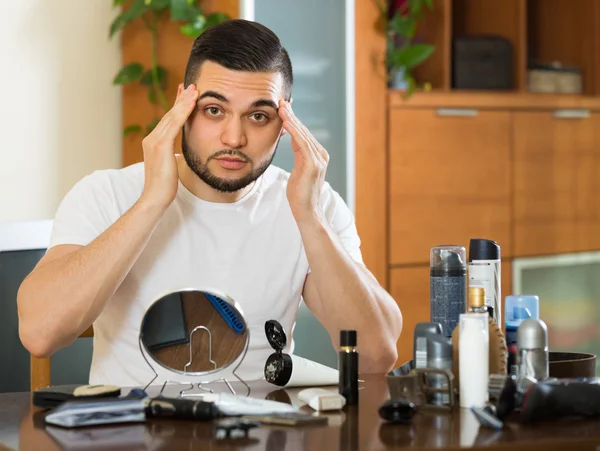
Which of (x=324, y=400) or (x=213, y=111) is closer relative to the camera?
(x=324, y=400)

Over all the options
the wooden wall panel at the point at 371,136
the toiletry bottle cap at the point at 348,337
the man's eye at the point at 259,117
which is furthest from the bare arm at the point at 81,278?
the wooden wall panel at the point at 371,136

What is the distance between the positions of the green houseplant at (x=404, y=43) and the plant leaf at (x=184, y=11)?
2.24ft

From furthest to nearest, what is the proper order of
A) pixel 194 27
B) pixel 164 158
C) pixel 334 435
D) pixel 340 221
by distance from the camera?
pixel 194 27, pixel 340 221, pixel 164 158, pixel 334 435

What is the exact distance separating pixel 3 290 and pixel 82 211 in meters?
0.24

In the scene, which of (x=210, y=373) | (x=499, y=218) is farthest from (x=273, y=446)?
(x=499, y=218)

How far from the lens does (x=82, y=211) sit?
6.59 feet

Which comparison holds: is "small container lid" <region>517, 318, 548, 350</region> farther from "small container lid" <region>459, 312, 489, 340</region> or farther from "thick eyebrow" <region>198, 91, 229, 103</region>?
"thick eyebrow" <region>198, 91, 229, 103</region>

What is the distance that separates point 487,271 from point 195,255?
66cm

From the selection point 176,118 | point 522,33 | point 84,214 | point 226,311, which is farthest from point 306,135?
point 522,33

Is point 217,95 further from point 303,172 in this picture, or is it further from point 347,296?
point 347,296

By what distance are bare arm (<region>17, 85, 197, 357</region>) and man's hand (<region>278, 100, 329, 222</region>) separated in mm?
254

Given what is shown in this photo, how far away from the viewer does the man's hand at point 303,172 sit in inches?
79.4

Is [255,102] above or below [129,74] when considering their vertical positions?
below

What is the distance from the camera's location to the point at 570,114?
405 centimetres
